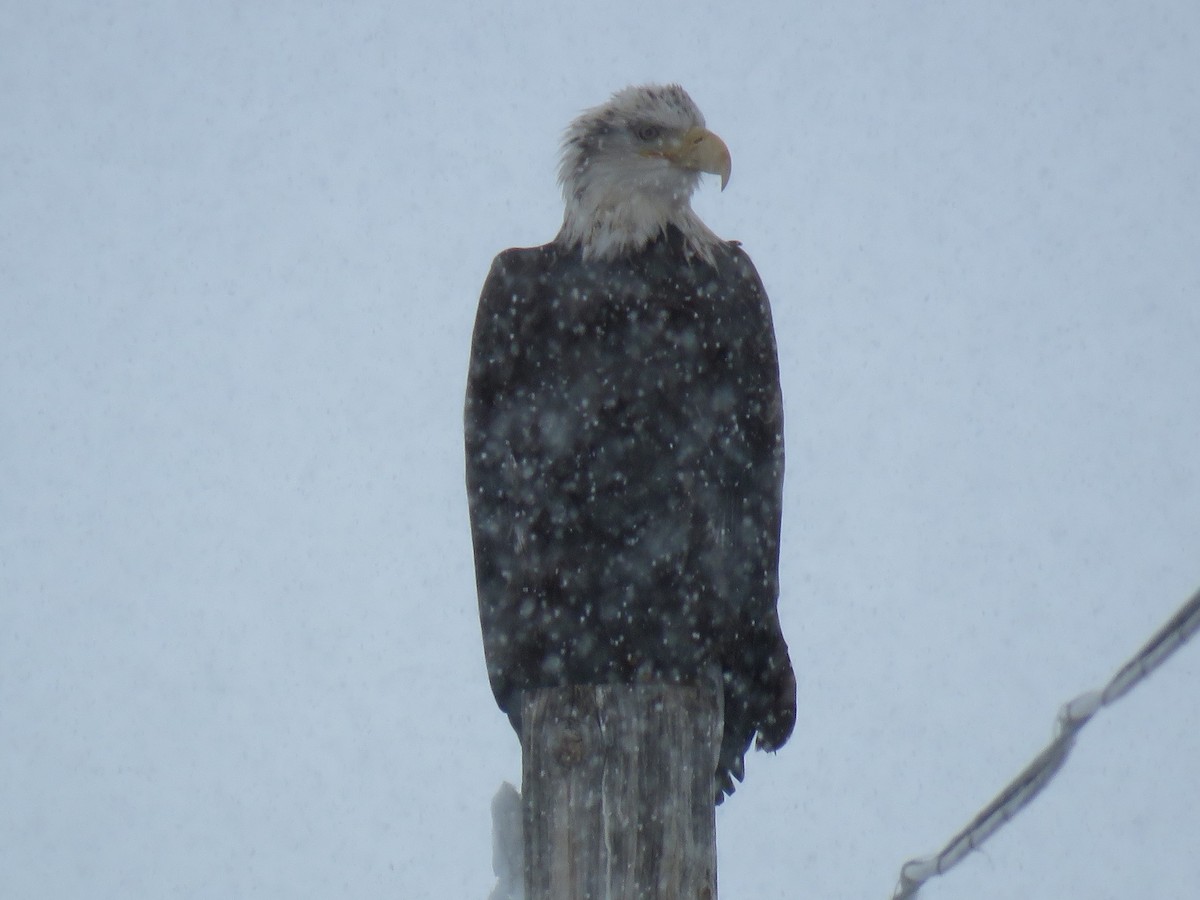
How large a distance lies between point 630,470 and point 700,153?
0.98 m

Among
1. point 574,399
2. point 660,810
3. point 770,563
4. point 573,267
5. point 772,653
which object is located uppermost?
point 573,267

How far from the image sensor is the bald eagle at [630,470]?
323 cm

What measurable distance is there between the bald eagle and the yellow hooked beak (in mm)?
231

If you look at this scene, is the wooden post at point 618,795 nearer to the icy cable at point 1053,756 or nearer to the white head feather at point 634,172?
the icy cable at point 1053,756

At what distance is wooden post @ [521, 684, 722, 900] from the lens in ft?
6.63

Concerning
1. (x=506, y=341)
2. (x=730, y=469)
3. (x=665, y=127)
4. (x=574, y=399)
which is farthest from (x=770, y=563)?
(x=665, y=127)

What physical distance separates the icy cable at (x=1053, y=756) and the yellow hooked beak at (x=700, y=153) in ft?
5.87

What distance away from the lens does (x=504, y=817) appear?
2.14 m

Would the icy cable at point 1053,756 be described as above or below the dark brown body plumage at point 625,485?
below

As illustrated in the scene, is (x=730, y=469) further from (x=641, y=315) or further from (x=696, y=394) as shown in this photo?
(x=641, y=315)

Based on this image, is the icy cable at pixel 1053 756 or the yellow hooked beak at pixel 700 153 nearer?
the icy cable at pixel 1053 756

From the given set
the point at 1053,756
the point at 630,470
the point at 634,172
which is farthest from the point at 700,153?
the point at 1053,756

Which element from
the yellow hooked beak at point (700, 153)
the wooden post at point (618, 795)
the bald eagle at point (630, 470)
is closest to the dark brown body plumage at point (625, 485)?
the bald eagle at point (630, 470)

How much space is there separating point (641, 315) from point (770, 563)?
2.25ft
